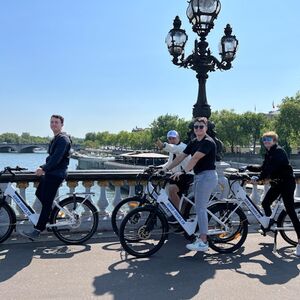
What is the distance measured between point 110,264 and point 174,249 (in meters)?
1.11

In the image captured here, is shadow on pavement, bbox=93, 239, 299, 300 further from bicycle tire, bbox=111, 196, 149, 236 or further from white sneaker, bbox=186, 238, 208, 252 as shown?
bicycle tire, bbox=111, 196, 149, 236

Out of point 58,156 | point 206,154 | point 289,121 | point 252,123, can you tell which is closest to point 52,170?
point 58,156

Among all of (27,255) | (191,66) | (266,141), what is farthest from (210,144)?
(191,66)

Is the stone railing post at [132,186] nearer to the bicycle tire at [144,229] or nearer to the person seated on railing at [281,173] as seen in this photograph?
the bicycle tire at [144,229]

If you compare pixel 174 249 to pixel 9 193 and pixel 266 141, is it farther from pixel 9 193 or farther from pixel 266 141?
pixel 9 193

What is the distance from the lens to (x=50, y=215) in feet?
19.4

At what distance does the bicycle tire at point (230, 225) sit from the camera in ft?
18.7

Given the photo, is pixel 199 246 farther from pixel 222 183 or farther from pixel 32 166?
pixel 32 166

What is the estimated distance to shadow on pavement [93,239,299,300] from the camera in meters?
4.16

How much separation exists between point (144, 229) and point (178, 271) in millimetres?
914

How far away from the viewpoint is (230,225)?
575cm

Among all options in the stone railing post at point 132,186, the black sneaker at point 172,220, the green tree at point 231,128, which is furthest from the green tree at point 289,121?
the black sneaker at point 172,220

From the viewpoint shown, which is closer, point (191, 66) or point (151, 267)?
point (151, 267)

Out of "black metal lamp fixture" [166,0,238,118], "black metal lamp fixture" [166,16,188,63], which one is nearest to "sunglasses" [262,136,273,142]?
"black metal lamp fixture" [166,0,238,118]
